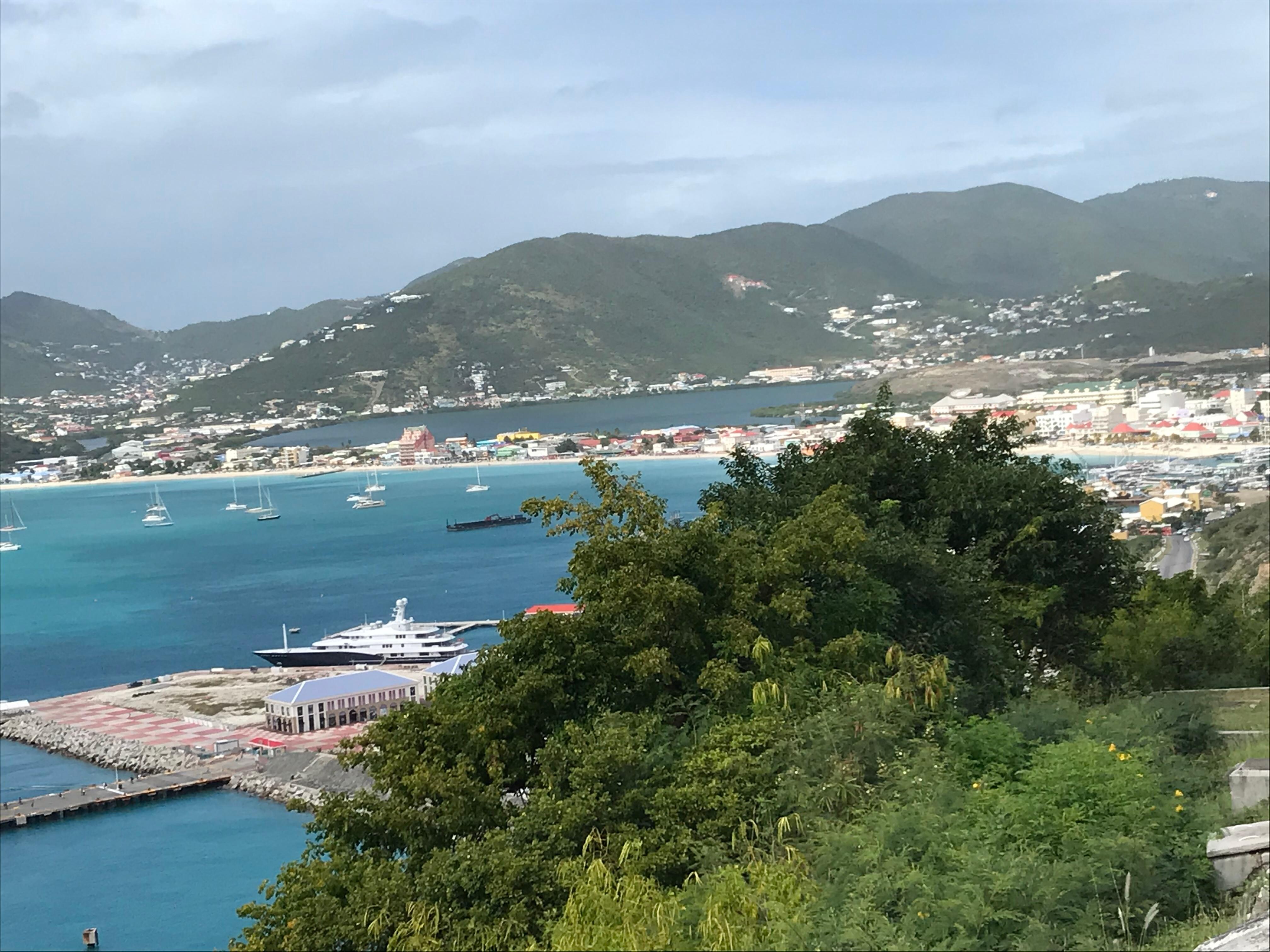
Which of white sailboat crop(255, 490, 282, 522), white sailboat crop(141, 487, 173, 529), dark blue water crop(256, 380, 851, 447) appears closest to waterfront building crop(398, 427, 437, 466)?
dark blue water crop(256, 380, 851, 447)

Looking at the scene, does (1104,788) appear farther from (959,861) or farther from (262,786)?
(262,786)

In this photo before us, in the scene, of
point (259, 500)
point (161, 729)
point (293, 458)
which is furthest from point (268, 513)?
point (161, 729)

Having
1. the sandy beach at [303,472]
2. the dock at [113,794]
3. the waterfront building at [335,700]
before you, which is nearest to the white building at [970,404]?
the sandy beach at [303,472]

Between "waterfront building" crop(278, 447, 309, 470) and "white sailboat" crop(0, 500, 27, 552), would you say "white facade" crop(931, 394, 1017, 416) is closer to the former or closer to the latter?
"waterfront building" crop(278, 447, 309, 470)

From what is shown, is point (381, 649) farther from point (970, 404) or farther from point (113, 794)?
point (970, 404)

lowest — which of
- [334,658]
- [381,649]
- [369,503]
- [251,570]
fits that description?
[334,658]
